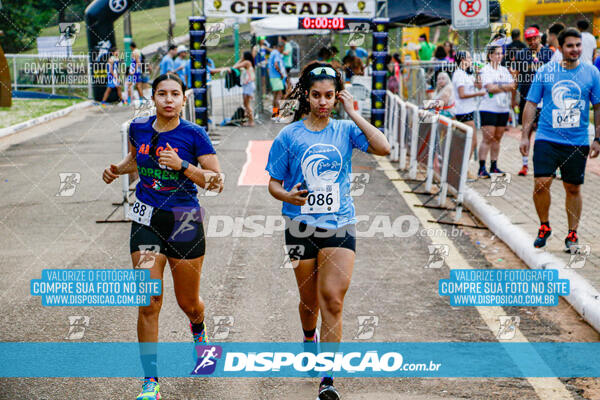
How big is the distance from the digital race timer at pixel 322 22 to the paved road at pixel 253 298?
7183 mm

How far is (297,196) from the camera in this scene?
4.54 m

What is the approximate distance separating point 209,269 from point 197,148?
315 centimetres

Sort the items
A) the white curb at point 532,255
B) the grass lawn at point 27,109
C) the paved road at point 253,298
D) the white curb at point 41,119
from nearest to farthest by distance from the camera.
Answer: the paved road at point 253,298, the white curb at point 532,255, the white curb at point 41,119, the grass lawn at point 27,109

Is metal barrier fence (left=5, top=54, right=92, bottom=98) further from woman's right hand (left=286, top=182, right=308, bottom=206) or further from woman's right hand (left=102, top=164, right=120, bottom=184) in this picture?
woman's right hand (left=286, top=182, right=308, bottom=206)

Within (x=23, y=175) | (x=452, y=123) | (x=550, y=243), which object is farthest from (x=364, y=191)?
(x=23, y=175)

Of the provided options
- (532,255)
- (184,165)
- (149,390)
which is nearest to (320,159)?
(184,165)

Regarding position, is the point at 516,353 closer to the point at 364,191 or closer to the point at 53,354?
the point at 53,354

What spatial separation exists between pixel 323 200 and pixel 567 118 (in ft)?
13.5

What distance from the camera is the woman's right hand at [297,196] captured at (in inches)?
178

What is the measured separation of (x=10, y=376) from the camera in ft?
16.7

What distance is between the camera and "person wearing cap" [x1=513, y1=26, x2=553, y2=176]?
13016mm

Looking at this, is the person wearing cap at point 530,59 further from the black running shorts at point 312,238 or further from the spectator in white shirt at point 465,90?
the black running shorts at point 312,238

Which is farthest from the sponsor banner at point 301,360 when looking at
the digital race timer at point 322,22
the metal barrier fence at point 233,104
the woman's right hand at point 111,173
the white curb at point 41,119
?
the metal barrier fence at point 233,104

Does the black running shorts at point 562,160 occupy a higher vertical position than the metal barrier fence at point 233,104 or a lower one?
higher
